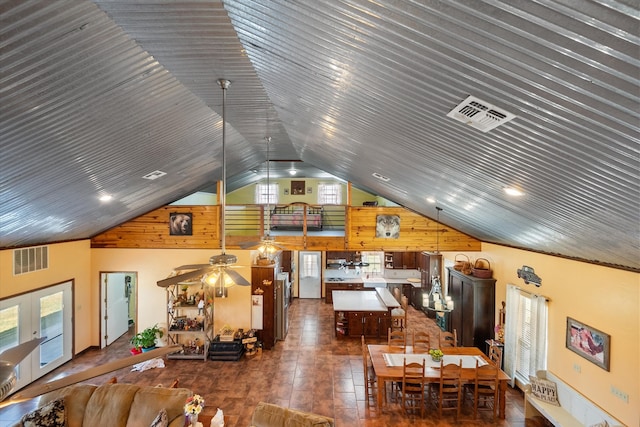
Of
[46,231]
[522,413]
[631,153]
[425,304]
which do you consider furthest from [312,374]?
[631,153]

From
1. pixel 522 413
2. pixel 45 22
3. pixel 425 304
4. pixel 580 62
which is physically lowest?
pixel 522 413

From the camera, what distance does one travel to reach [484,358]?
6078 mm

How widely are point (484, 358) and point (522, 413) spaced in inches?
38.1

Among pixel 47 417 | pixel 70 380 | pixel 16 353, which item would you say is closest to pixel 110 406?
pixel 47 417

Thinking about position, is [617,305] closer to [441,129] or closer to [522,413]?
[522,413]

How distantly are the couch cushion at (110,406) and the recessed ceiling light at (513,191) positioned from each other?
5.06 m

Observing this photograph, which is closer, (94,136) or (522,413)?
(94,136)

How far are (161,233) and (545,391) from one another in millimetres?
8380

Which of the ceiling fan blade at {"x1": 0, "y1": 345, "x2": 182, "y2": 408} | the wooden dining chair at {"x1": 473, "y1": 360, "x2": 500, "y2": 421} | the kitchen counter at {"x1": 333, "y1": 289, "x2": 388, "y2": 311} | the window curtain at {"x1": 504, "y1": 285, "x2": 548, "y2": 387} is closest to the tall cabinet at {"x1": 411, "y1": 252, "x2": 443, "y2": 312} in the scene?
the kitchen counter at {"x1": 333, "y1": 289, "x2": 388, "y2": 311}

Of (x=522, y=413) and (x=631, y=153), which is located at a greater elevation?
(x=631, y=153)

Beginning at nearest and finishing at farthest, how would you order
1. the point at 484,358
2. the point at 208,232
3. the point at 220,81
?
the point at 220,81 < the point at 484,358 < the point at 208,232

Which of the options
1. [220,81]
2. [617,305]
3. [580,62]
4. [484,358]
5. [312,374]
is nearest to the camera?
[580,62]

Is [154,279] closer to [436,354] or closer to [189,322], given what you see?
[189,322]

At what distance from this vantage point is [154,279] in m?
8.35
